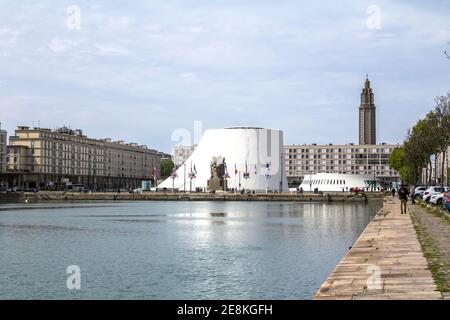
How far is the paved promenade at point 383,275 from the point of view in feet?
46.2

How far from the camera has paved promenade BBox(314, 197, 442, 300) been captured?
46.2ft

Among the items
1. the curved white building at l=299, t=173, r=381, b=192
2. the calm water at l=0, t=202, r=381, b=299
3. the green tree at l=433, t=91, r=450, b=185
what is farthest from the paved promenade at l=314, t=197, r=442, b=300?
the curved white building at l=299, t=173, r=381, b=192

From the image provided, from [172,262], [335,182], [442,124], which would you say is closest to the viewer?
[172,262]

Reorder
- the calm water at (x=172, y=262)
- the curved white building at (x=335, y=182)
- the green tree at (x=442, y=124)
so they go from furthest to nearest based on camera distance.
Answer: the curved white building at (x=335, y=182) → the green tree at (x=442, y=124) → the calm water at (x=172, y=262)

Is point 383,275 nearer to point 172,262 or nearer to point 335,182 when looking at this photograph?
point 172,262

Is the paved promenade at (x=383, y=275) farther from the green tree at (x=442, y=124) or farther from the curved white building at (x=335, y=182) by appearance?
the curved white building at (x=335, y=182)

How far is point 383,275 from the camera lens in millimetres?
16781

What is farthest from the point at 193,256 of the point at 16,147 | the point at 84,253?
the point at 16,147

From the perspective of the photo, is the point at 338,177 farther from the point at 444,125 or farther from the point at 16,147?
the point at 444,125

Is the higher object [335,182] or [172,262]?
[335,182]

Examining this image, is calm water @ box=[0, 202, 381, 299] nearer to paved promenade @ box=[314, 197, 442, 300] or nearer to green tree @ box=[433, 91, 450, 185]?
paved promenade @ box=[314, 197, 442, 300]

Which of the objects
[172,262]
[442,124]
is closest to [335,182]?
[442,124]

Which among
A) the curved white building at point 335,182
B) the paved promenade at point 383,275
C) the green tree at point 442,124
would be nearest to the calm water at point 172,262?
the paved promenade at point 383,275
